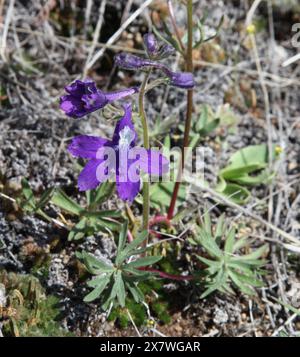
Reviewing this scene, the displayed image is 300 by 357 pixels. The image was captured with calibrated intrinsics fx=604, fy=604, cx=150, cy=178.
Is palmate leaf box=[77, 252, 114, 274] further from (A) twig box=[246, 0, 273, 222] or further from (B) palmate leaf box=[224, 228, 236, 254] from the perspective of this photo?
(A) twig box=[246, 0, 273, 222]

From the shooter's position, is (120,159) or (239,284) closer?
(120,159)

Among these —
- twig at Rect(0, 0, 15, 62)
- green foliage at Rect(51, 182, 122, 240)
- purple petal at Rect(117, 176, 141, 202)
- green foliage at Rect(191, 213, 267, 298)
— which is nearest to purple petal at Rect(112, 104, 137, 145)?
purple petal at Rect(117, 176, 141, 202)

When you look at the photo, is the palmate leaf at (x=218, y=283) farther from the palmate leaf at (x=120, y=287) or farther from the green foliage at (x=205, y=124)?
the green foliage at (x=205, y=124)

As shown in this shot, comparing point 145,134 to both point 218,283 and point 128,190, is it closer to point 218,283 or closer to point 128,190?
point 128,190

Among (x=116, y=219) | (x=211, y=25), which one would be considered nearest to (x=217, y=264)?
(x=116, y=219)

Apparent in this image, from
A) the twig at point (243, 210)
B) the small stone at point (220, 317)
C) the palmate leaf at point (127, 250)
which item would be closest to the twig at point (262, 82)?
the twig at point (243, 210)

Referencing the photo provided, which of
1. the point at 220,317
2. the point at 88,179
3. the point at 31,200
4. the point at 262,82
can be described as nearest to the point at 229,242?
the point at 220,317
